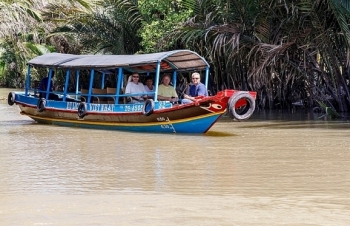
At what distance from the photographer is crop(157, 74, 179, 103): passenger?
14.5 m

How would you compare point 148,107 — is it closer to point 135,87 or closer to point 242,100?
point 135,87

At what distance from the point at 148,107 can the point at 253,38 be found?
501 centimetres

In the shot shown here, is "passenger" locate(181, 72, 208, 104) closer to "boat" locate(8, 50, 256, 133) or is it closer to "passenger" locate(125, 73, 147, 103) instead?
"boat" locate(8, 50, 256, 133)

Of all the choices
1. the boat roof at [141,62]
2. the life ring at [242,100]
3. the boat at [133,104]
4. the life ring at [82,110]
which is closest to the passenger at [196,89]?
the boat at [133,104]

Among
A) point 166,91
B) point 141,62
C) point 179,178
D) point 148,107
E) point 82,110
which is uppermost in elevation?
point 141,62

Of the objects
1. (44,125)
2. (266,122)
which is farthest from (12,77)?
(266,122)

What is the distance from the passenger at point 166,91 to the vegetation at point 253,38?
2.65m

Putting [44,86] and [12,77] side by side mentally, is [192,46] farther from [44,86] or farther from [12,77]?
[12,77]

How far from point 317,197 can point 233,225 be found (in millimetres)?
1419

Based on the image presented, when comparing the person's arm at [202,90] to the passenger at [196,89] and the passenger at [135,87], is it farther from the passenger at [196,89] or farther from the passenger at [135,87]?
the passenger at [135,87]

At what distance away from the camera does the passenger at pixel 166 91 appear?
1448 cm

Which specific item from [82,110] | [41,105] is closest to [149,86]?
[82,110]

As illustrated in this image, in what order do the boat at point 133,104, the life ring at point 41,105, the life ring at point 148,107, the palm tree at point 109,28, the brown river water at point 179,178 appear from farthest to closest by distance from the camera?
the palm tree at point 109,28
the life ring at point 41,105
the life ring at point 148,107
the boat at point 133,104
the brown river water at point 179,178

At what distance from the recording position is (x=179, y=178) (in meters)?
8.37
